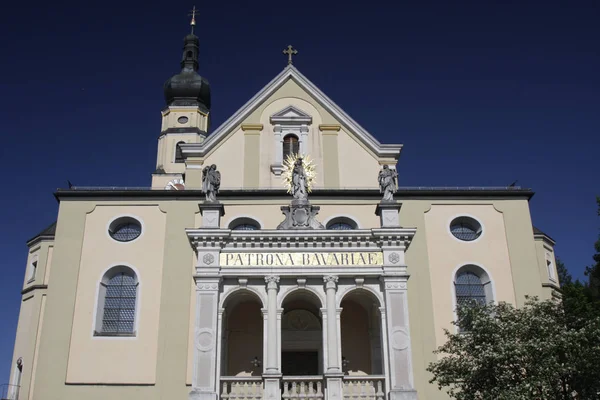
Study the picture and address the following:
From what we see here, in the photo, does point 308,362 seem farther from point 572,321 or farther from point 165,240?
point 572,321

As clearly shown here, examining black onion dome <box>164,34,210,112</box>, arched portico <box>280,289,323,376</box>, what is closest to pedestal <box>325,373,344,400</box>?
arched portico <box>280,289,323,376</box>

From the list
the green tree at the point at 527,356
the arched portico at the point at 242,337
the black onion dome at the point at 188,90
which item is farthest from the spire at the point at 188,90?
the green tree at the point at 527,356

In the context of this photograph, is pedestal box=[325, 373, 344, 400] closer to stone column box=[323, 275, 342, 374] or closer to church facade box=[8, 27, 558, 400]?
church facade box=[8, 27, 558, 400]

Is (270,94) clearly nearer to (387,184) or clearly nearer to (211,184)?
(211,184)

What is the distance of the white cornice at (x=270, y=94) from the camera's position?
3155cm

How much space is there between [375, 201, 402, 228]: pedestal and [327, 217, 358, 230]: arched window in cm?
290

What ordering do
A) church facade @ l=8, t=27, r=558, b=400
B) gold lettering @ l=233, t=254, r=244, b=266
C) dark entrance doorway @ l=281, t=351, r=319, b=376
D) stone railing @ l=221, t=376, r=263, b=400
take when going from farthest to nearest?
dark entrance doorway @ l=281, t=351, r=319, b=376, gold lettering @ l=233, t=254, r=244, b=266, church facade @ l=8, t=27, r=558, b=400, stone railing @ l=221, t=376, r=263, b=400

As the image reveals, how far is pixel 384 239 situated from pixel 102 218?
12.6m

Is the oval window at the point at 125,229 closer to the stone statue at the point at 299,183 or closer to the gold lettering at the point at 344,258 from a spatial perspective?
the stone statue at the point at 299,183

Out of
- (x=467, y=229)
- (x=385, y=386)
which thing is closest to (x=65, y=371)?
(x=385, y=386)

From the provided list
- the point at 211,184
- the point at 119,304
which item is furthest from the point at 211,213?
the point at 119,304

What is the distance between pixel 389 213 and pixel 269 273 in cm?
553

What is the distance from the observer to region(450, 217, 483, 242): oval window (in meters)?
28.7

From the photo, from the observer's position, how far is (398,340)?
23734 mm
